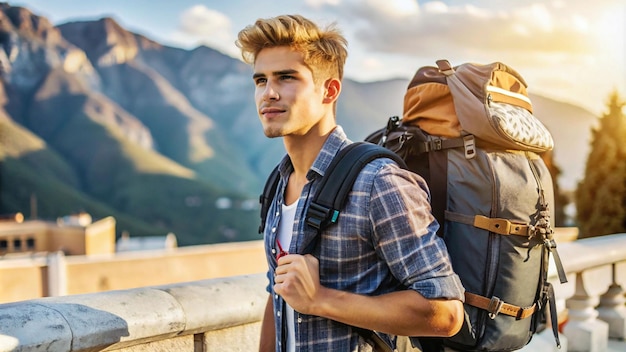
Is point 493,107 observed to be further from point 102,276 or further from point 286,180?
point 102,276

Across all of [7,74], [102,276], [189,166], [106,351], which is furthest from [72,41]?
[106,351]

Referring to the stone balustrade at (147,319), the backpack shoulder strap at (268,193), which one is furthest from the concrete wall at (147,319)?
the backpack shoulder strap at (268,193)

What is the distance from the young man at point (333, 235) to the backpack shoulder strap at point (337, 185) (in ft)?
0.08

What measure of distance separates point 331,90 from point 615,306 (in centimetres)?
323

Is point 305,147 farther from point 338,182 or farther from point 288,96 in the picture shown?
point 338,182

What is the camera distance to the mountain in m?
78.2

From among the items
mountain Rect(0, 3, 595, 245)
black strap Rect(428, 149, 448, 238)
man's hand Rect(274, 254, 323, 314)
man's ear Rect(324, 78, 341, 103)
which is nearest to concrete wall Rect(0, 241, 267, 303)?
mountain Rect(0, 3, 595, 245)

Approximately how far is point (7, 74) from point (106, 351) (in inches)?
4532

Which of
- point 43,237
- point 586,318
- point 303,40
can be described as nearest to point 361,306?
point 303,40

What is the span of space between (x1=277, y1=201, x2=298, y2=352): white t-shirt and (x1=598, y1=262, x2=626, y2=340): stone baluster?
310 cm

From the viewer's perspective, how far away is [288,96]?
1725 mm

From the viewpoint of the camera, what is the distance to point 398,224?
1.50 m

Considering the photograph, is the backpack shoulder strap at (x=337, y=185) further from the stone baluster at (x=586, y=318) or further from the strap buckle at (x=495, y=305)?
the stone baluster at (x=586, y=318)

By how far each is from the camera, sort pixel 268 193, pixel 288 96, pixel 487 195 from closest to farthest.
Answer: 1. pixel 288 96
2. pixel 487 195
3. pixel 268 193
